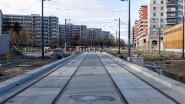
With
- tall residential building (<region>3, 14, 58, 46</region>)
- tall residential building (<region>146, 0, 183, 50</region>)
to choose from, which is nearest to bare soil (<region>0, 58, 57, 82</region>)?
tall residential building (<region>3, 14, 58, 46</region>)

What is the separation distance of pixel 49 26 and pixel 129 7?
113581 mm

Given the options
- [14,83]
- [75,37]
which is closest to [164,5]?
[75,37]

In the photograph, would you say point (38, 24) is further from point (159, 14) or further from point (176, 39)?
point (176, 39)

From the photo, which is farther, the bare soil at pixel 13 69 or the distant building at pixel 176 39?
the distant building at pixel 176 39

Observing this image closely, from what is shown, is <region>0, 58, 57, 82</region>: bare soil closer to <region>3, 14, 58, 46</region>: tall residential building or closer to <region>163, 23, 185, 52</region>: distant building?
<region>163, 23, 185, 52</region>: distant building

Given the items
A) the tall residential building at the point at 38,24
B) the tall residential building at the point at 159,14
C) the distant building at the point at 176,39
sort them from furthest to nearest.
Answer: the tall residential building at the point at 159,14 < the tall residential building at the point at 38,24 < the distant building at the point at 176,39

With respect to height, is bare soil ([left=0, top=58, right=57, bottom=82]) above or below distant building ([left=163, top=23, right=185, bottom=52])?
below

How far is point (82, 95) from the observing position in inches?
554

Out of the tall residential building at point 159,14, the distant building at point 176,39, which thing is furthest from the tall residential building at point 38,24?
the distant building at point 176,39

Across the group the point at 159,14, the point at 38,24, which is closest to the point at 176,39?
the point at 159,14

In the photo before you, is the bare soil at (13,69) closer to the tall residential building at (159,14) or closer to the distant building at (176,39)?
the distant building at (176,39)

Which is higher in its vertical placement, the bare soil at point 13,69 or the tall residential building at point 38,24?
the tall residential building at point 38,24

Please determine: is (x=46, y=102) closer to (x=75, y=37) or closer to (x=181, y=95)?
(x=181, y=95)

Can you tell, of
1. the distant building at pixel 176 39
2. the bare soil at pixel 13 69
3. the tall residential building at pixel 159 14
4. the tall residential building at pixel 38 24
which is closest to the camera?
the bare soil at pixel 13 69
